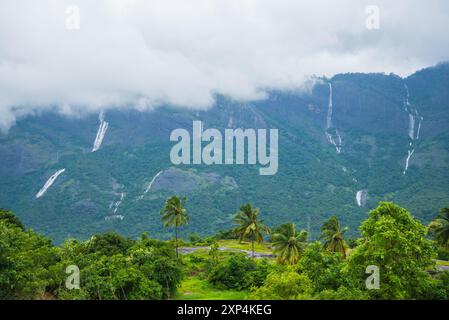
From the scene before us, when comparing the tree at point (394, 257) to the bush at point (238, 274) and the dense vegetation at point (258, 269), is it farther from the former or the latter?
the bush at point (238, 274)

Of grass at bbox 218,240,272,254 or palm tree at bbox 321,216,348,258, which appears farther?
grass at bbox 218,240,272,254

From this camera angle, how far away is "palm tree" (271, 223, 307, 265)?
66188mm

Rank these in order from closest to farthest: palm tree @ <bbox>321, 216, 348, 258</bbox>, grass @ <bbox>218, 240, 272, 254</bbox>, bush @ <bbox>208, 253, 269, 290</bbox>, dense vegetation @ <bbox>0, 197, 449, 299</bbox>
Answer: dense vegetation @ <bbox>0, 197, 449, 299</bbox> → bush @ <bbox>208, 253, 269, 290</bbox> → palm tree @ <bbox>321, 216, 348, 258</bbox> → grass @ <bbox>218, 240, 272, 254</bbox>

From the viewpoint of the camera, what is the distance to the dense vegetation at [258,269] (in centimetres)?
3737

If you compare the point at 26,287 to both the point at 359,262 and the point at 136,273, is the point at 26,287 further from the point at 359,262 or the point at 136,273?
the point at 359,262

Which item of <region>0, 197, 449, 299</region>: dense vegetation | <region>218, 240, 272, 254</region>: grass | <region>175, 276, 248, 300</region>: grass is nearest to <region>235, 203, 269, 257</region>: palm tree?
<region>218, 240, 272, 254</region>: grass

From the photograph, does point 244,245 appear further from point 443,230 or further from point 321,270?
point 321,270

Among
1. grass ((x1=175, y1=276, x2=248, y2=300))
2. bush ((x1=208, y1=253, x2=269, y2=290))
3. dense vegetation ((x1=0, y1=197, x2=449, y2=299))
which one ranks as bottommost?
grass ((x1=175, y1=276, x2=248, y2=300))

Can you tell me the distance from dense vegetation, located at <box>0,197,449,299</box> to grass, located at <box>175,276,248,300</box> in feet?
0.46

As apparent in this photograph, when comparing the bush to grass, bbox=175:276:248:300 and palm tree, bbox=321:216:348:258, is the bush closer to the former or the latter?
grass, bbox=175:276:248:300

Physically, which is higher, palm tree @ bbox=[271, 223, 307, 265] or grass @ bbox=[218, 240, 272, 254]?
palm tree @ bbox=[271, 223, 307, 265]

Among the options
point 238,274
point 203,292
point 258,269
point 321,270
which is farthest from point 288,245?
point 321,270

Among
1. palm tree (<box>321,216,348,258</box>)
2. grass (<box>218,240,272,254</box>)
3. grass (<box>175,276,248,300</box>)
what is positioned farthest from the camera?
grass (<box>218,240,272,254</box>)

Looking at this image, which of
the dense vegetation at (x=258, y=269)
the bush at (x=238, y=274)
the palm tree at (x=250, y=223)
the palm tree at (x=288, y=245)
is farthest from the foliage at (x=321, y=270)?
the palm tree at (x=250, y=223)
